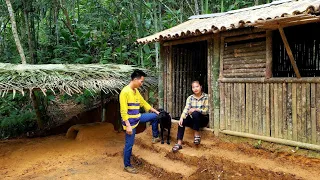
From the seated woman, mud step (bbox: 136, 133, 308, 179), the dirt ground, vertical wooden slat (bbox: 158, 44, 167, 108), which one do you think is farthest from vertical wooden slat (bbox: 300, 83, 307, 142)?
vertical wooden slat (bbox: 158, 44, 167, 108)

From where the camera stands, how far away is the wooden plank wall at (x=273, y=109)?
413cm

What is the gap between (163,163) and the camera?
503 centimetres

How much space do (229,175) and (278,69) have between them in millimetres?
3371

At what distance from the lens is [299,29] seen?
5.91m

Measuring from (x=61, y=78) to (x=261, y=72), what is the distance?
14.0 ft

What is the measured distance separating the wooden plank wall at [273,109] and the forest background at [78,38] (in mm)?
5080

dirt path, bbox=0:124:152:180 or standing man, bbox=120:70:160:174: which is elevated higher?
standing man, bbox=120:70:160:174

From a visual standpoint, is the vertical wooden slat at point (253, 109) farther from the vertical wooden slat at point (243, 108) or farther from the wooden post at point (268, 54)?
the wooden post at point (268, 54)

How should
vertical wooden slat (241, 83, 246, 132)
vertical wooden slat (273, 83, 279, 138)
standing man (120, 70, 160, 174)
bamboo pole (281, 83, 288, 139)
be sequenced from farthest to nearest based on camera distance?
1. vertical wooden slat (241, 83, 246, 132)
2. standing man (120, 70, 160, 174)
3. vertical wooden slat (273, 83, 279, 138)
4. bamboo pole (281, 83, 288, 139)

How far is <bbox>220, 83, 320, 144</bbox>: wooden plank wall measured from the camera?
4.13m

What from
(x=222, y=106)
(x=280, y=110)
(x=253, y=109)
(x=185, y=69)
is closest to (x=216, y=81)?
(x=222, y=106)

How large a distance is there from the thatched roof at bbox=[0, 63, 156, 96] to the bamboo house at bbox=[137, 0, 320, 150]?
135cm

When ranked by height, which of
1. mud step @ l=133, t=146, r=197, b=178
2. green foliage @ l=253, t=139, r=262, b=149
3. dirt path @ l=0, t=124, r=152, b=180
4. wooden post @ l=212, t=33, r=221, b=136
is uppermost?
wooden post @ l=212, t=33, r=221, b=136

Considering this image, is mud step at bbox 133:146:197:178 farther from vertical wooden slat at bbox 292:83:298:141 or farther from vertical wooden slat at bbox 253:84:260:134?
vertical wooden slat at bbox 292:83:298:141
